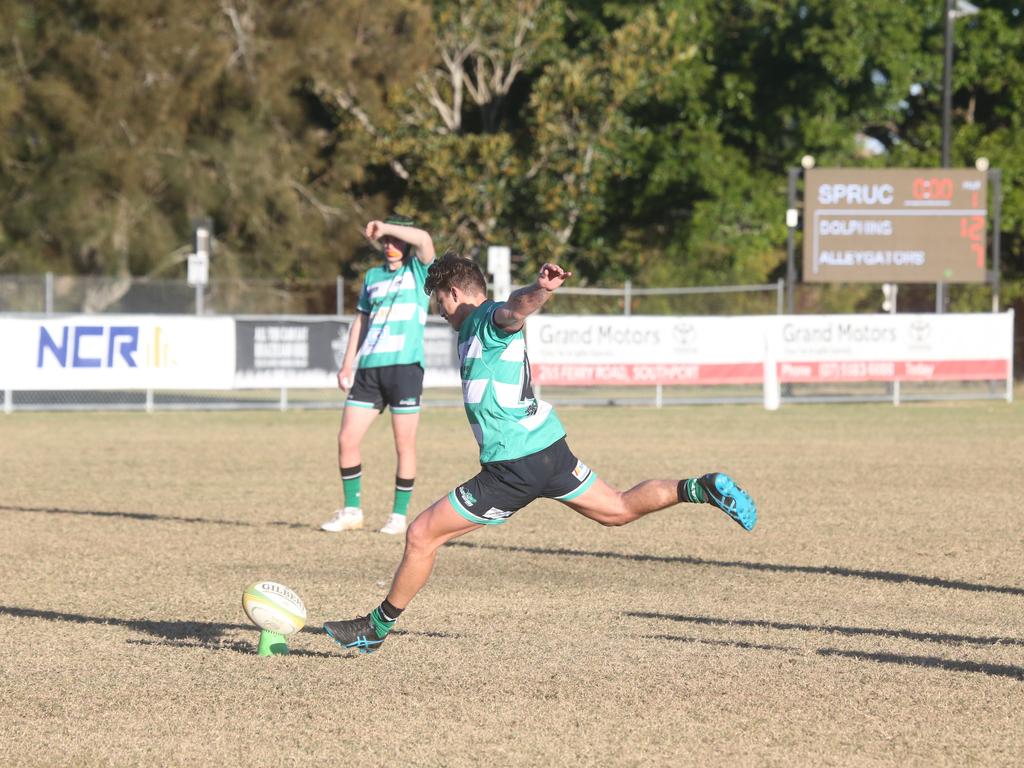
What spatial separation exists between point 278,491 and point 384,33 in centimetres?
2262

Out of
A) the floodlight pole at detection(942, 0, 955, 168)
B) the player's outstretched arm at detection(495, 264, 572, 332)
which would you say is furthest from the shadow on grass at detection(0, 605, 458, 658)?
the floodlight pole at detection(942, 0, 955, 168)

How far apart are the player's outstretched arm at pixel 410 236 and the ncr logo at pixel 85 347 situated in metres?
12.9

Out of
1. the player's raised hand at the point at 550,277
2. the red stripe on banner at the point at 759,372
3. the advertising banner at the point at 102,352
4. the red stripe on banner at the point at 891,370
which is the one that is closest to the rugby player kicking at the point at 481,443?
the player's raised hand at the point at 550,277

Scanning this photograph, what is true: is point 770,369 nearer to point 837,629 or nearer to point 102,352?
point 102,352

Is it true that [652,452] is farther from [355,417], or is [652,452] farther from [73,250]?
[73,250]

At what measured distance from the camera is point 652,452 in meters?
16.6

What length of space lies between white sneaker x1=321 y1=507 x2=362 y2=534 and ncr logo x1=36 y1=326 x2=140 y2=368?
11977 millimetres

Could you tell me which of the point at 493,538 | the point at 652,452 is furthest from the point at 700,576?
the point at 652,452

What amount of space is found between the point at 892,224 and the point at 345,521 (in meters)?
17.3

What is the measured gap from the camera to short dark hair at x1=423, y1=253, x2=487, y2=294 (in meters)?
6.16

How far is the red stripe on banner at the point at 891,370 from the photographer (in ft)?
79.3

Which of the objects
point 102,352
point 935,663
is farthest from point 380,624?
point 102,352

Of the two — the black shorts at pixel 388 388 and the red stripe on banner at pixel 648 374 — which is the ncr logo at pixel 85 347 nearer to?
the red stripe on banner at pixel 648 374

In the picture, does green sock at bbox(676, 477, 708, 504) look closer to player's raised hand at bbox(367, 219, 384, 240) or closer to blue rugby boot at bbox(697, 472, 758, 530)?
blue rugby boot at bbox(697, 472, 758, 530)
